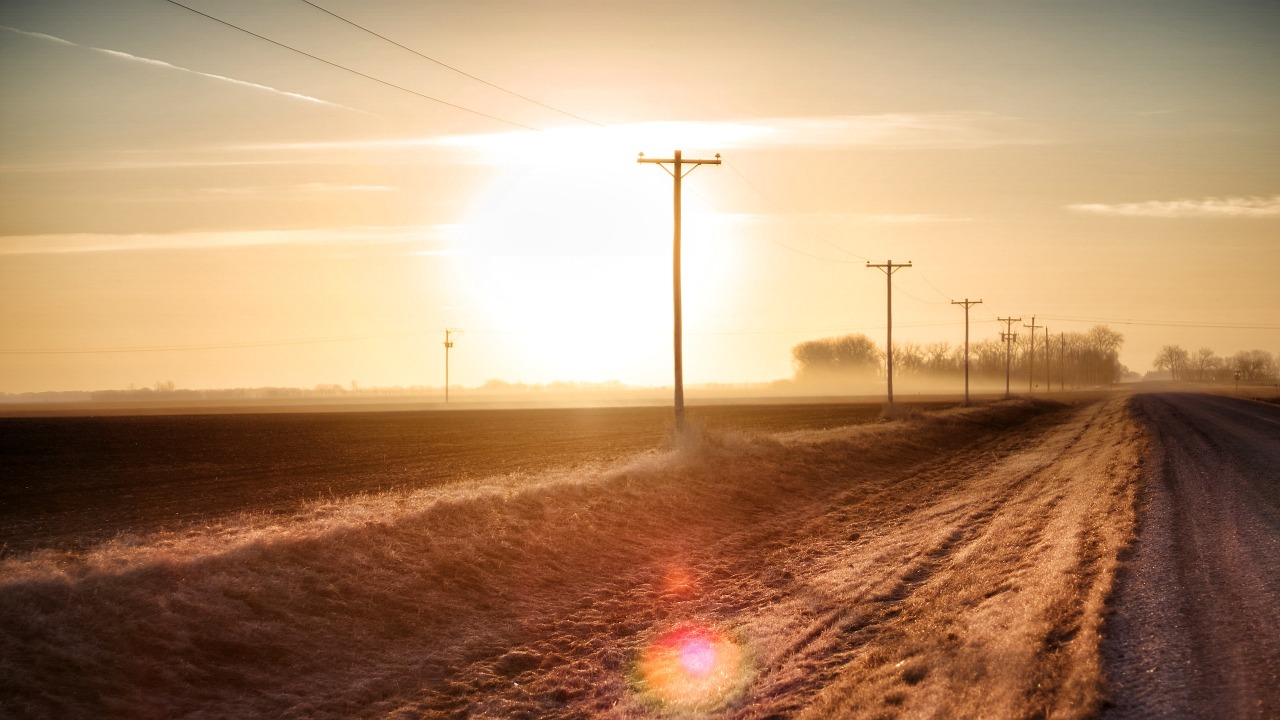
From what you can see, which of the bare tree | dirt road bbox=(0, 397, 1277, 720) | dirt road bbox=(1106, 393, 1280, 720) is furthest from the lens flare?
the bare tree

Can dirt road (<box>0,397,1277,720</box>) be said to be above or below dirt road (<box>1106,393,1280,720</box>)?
below

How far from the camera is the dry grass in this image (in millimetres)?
8680

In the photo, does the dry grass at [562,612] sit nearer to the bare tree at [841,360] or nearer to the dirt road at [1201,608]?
the dirt road at [1201,608]

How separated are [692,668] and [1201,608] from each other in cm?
536

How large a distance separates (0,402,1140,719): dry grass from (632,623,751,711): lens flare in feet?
0.15

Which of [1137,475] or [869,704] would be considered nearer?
[869,704]

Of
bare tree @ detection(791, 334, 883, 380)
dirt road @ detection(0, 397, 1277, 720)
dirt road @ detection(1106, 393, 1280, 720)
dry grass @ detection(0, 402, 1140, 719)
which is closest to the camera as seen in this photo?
dirt road @ detection(1106, 393, 1280, 720)

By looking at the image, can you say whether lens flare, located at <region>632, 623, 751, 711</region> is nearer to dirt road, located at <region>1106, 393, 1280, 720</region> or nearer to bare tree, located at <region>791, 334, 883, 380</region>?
dirt road, located at <region>1106, 393, 1280, 720</region>

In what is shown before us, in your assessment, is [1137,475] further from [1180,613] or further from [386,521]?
[386,521]

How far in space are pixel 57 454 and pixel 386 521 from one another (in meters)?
28.3

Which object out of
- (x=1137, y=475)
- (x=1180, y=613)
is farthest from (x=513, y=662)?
(x=1137, y=475)

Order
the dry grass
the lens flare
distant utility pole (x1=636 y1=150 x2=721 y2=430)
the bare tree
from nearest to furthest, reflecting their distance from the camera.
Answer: the dry grass < the lens flare < distant utility pole (x1=636 y1=150 x2=721 y2=430) < the bare tree

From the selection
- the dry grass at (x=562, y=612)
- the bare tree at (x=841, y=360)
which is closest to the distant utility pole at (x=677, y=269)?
the dry grass at (x=562, y=612)

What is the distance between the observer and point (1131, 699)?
7094mm
